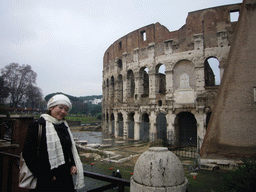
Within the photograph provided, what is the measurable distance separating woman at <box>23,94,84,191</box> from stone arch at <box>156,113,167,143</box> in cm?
1469

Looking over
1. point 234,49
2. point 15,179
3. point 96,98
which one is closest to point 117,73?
point 234,49

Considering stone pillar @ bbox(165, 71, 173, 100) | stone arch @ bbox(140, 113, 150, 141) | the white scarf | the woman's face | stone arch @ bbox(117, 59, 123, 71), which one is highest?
stone arch @ bbox(117, 59, 123, 71)

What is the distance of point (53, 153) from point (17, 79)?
1834 inches

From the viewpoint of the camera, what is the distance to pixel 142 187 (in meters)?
2.46

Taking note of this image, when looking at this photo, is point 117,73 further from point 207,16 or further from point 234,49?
point 234,49

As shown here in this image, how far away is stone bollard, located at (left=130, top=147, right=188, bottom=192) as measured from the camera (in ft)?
7.83

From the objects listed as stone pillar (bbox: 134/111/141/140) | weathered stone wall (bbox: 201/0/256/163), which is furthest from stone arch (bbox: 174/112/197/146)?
weathered stone wall (bbox: 201/0/256/163)

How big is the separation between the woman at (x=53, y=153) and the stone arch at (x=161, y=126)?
14.7m

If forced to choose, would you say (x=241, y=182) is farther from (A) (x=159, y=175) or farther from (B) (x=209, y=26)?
(B) (x=209, y=26)

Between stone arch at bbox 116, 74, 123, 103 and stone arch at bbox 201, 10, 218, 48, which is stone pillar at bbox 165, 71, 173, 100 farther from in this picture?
stone arch at bbox 116, 74, 123, 103

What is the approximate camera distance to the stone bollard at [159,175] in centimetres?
239

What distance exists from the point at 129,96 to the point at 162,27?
7.87 meters

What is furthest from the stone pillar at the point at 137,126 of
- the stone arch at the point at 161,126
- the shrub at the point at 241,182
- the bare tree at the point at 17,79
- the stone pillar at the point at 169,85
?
the bare tree at the point at 17,79

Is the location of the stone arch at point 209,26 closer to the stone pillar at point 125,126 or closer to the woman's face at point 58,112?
the stone pillar at point 125,126
